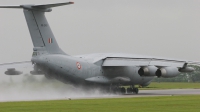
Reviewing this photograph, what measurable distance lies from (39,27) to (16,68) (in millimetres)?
3290

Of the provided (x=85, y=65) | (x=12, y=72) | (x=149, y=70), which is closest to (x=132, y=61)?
(x=149, y=70)

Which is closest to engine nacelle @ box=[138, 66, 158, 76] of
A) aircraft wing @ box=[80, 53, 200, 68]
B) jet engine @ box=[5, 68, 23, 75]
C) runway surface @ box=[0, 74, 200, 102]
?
aircraft wing @ box=[80, 53, 200, 68]

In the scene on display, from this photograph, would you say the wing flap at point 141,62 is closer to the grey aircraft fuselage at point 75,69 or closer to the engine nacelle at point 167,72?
the engine nacelle at point 167,72

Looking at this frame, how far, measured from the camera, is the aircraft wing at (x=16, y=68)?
32178mm

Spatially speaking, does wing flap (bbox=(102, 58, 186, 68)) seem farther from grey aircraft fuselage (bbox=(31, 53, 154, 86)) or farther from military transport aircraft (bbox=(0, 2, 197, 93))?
grey aircraft fuselage (bbox=(31, 53, 154, 86))

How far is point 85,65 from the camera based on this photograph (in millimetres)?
35094

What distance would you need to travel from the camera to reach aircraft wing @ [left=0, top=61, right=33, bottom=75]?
106ft

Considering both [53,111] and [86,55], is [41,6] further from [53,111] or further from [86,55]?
[53,111]

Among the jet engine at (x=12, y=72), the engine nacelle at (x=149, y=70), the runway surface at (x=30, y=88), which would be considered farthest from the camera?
the engine nacelle at (x=149, y=70)

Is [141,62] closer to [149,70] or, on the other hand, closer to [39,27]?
[149,70]

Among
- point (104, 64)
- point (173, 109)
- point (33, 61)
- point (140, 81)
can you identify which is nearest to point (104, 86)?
point (104, 64)

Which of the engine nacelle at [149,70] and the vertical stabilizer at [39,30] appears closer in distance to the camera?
the vertical stabilizer at [39,30]

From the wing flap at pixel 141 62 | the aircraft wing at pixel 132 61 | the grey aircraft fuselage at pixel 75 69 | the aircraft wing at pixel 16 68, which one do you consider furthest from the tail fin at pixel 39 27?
the wing flap at pixel 141 62

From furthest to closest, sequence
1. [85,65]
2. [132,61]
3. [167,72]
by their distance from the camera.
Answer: [132,61]
[167,72]
[85,65]
